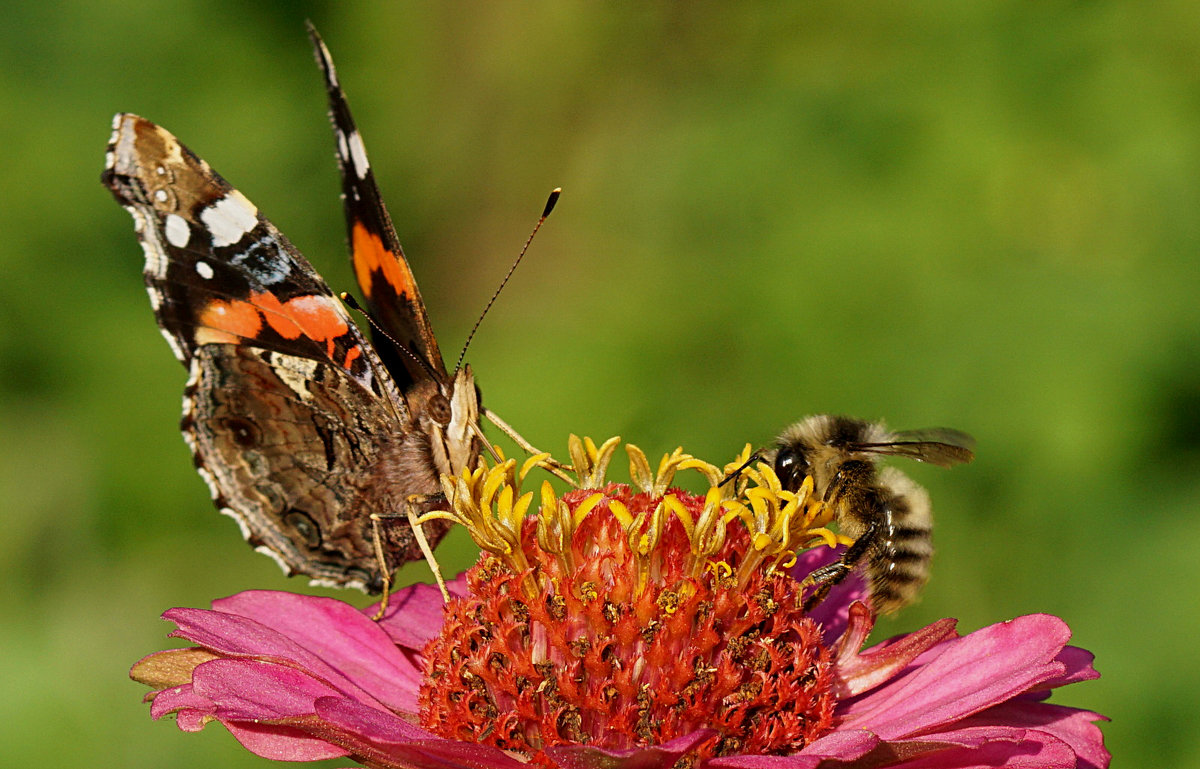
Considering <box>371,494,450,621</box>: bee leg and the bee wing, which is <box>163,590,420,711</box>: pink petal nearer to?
<box>371,494,450,621</box>: bee leg

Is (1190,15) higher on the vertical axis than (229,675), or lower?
higher

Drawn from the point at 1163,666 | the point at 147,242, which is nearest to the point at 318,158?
the point at 147,242

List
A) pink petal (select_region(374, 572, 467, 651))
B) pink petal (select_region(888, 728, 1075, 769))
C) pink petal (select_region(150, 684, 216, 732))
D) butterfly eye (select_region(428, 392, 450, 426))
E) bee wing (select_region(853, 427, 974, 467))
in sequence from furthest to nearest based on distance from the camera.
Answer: butterfly eye (select_region(428, 392, 450, 426)) → pink petal (select_region(374, 572, 467, 651)) → bee wing (select_region(853, 427, 974, 467)) → pink petal (select_region(150, 684, 216, 732)) → pink petal (select_region(888, 728, 1075, 769))

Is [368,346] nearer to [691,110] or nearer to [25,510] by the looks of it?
[25,510]

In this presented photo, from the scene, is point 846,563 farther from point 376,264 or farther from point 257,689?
point 376,264

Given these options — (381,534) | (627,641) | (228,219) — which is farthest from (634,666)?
(228,219)

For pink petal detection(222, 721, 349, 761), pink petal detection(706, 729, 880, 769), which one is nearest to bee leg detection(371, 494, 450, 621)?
pink petal detection(222, 721, 349, 761)

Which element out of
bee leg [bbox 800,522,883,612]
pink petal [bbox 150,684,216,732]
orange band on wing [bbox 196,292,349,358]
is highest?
orange band on wing [bbox 196,292,349,358]
